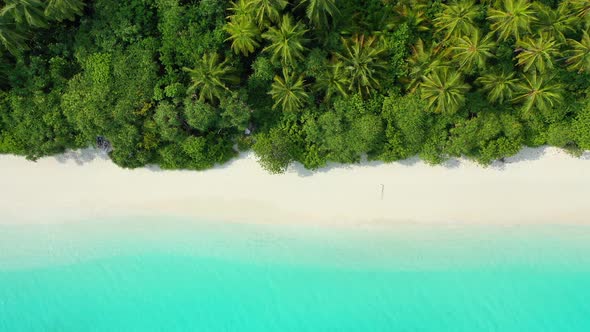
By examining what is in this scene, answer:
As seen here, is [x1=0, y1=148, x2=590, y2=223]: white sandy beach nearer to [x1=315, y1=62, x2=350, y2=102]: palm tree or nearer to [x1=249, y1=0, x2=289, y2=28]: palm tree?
[x1=315, y1=62, x2=350, y2=102]: palm tree

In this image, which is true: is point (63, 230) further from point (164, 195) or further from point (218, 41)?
point (218, 41)

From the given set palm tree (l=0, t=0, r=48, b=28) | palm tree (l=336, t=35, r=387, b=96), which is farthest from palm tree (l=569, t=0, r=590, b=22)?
palm tree (l=0, t=0, r=48, b=28)

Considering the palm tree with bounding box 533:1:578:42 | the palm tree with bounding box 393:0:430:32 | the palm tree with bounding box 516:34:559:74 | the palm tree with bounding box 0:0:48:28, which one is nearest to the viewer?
A: the palm tree with bounding box 516:34:559:74

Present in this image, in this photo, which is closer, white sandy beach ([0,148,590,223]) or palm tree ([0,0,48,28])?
palm tree ([0,0,48,28])

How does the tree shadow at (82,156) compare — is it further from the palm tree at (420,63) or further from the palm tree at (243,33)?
the palm tree at (420,63)

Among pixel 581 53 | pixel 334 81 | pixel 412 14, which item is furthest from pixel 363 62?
pixel 581 53

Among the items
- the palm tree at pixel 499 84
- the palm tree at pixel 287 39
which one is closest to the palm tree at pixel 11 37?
the palm tree at pixel 287 39
